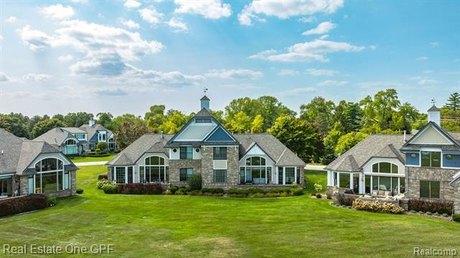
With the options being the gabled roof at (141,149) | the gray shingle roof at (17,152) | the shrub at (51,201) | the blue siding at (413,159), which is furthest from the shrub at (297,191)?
the shrub at (51,201)

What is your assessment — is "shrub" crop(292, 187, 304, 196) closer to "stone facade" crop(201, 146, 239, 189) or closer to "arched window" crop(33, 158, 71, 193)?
"stone facade" crop(201, 146, 239, 189)

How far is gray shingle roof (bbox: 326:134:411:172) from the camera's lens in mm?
34656

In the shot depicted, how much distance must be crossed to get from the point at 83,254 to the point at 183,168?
22332 millimetres

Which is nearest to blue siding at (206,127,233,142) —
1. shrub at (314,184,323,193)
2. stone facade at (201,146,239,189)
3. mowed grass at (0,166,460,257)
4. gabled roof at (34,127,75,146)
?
stone facade at (201,146,239,189)

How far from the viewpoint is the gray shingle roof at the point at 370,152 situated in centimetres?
3466

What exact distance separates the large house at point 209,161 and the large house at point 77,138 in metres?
39.4

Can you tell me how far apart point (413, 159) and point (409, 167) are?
73cm

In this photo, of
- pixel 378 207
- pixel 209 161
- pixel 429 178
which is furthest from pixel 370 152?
pixel 209 161

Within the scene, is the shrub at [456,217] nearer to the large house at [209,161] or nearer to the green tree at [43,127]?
the large house at [209,161]

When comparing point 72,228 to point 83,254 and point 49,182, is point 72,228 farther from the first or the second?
point 49,182

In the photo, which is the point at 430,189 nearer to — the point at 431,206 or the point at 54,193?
the point at 431,206

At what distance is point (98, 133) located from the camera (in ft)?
311

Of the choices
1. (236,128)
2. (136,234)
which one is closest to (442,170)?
(136,234)

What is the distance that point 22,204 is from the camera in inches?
1170
